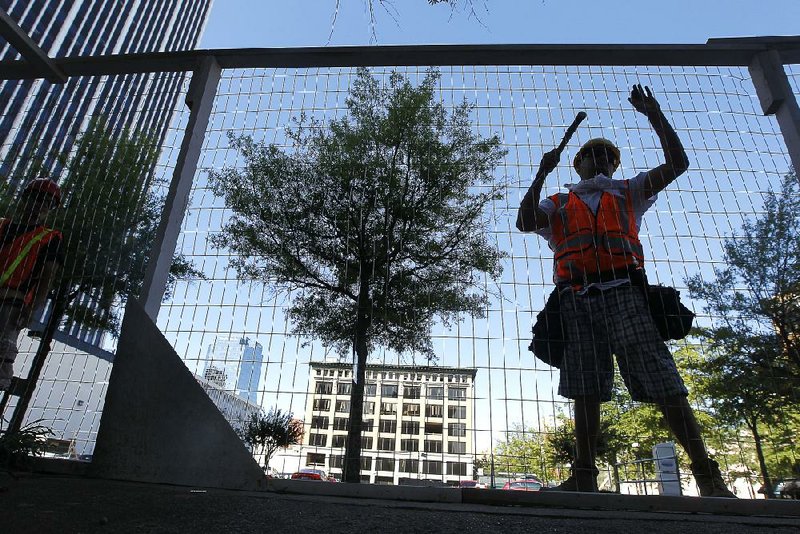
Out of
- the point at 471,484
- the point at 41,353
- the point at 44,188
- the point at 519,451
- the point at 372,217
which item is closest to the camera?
the point at 471,484

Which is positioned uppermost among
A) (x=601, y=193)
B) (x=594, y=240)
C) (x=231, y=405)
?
(x=601, y=193)

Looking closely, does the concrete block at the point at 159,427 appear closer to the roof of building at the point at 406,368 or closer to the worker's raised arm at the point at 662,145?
the roof of building at the point at 406,368

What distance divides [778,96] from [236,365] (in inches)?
115

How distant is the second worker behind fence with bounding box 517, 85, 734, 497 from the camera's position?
6.34 ft

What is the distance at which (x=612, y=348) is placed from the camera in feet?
6.96

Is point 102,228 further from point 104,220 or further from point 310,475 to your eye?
point 310,475

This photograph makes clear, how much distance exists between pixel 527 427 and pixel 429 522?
875 millimetres

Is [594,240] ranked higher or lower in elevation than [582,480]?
higher

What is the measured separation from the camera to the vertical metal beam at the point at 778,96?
2180 mm

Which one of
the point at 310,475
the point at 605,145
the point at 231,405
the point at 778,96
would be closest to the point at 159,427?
the point at 231,405

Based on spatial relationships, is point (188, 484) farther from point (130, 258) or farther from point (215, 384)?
point (130, 258)

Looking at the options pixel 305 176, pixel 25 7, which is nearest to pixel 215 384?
pixel 305 176

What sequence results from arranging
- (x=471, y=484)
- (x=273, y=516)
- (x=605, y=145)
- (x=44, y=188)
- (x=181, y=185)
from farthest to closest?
(x=44, y=188) < (x=605, y=145) < (x=181, y=185) < (x=471, y=484) < (x=273, y=516)

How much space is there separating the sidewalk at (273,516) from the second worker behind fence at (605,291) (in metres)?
0.50
